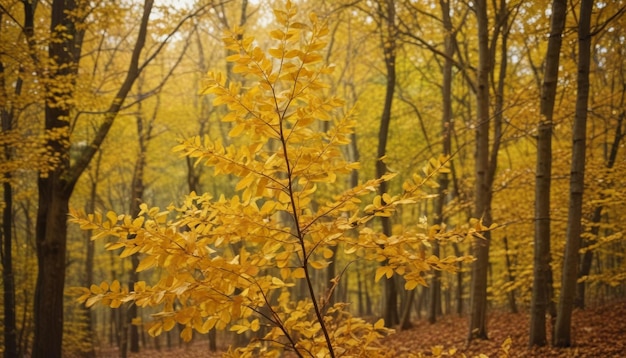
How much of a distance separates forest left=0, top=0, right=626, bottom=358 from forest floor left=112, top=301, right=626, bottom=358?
7 cm

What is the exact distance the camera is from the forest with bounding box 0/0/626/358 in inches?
67.6

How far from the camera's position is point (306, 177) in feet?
6.10

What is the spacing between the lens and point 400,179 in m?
18.5

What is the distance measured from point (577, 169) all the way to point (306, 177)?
492cm

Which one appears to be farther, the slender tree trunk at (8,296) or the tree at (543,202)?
the slender tree trunk at (8,296)

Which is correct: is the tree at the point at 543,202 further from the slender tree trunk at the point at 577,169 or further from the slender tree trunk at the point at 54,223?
the slender tree trunk at the point at 54,223

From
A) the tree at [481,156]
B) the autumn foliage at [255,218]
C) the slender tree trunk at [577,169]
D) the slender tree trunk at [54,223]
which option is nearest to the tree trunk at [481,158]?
the tree at [481,156]

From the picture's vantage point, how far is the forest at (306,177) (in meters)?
1.72

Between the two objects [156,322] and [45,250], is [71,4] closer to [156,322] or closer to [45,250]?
[45,250]

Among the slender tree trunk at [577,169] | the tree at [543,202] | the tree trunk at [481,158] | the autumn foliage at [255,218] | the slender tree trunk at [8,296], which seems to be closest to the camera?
the autumn foliage at [255,218]

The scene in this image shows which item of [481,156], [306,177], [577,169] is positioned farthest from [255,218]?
[481,156]

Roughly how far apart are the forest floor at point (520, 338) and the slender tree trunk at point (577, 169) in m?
0.41

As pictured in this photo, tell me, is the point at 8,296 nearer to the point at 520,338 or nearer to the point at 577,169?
the point at 520,338

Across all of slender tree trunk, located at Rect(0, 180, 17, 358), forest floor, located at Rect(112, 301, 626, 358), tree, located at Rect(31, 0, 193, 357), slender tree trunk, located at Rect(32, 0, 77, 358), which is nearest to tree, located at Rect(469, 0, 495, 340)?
forest floor, located at Rect(112, 301, 626, 358)
